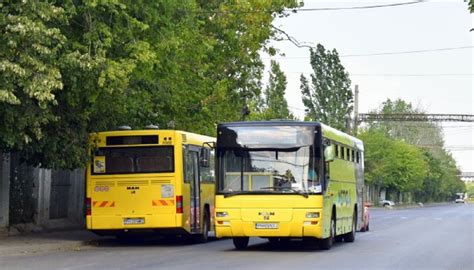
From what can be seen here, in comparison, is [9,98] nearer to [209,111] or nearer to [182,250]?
[182,250]

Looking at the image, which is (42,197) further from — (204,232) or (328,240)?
(328,240)

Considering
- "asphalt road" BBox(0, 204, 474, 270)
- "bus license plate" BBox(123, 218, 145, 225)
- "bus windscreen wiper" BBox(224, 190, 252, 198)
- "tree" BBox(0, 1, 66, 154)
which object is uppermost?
"tree" BBox(0, 1, 66, 154)

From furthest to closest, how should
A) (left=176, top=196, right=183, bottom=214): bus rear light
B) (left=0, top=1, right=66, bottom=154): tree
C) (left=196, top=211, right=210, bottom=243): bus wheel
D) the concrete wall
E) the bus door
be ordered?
the concrete wall < (left=196, top=211, right=210, bottom=243): bus wheel < the bus door < (left=176, top=196, right=183, bottom=214): bus rear light < (left=0, top=1, right=66, bottom=154): tree

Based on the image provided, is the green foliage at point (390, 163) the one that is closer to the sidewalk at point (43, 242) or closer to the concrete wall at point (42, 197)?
the concrete wall at point (42, 197)

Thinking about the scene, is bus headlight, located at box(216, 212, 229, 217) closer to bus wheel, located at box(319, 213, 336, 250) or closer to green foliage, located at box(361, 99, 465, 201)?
bus wheel, located at box(319, 213, 336, 250)

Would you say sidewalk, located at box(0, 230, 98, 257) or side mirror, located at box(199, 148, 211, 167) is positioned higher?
side mirror, located at box(199, 148, 211, 167)

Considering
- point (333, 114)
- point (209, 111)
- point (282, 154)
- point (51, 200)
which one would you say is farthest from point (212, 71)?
point (333, 114)

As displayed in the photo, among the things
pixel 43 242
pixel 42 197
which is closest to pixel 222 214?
pixel 43 242

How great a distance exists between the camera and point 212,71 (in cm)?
3809

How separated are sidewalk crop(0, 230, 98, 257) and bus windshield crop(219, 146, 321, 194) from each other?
471 centimetres

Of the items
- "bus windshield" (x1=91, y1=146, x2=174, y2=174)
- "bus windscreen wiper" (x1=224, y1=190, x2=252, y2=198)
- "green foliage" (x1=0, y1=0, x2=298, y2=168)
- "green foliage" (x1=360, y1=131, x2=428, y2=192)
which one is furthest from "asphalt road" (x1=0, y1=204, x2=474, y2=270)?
"green foliage" (x1=360, y1=131, x2=428, y2=192)

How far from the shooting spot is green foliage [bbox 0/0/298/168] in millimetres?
19750

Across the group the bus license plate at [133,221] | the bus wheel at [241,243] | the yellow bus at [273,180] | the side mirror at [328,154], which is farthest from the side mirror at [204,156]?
the side mirror at [328,154]

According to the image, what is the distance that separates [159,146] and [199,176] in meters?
2.42
